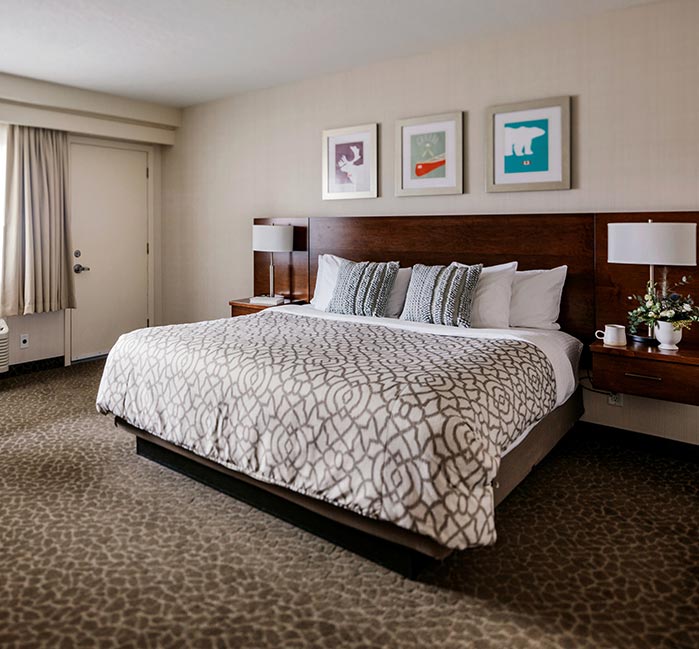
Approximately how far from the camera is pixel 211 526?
2.52 m

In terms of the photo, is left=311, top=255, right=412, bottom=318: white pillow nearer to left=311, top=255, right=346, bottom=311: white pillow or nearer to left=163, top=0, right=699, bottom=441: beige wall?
left=311, top=255, right=346, bottom=311: white pillow

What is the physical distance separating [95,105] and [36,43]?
1.33 metres

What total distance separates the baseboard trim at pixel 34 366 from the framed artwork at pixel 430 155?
3.67 metres

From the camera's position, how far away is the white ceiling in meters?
3.37

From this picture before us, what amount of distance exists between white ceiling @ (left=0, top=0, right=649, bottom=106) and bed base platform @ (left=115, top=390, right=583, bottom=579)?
2.42 metres

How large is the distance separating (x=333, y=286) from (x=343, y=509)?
232 centimetres

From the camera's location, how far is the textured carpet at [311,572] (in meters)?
1.84

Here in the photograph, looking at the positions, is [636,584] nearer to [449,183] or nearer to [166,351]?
[166,351]

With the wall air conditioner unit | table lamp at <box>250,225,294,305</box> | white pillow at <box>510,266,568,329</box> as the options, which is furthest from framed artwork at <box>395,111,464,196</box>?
the wall air conditioner unit

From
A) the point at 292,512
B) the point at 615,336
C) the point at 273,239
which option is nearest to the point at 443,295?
the point at 615,336

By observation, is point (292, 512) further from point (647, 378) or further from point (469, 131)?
point (469, 131)

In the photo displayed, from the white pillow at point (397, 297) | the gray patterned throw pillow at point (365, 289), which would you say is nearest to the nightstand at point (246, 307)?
the gray patterned throw pillow at point (365, 289)

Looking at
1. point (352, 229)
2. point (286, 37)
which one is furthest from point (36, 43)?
point (352, 229)

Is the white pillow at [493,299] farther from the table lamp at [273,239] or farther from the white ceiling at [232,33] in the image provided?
the table lamp at [273,239]
